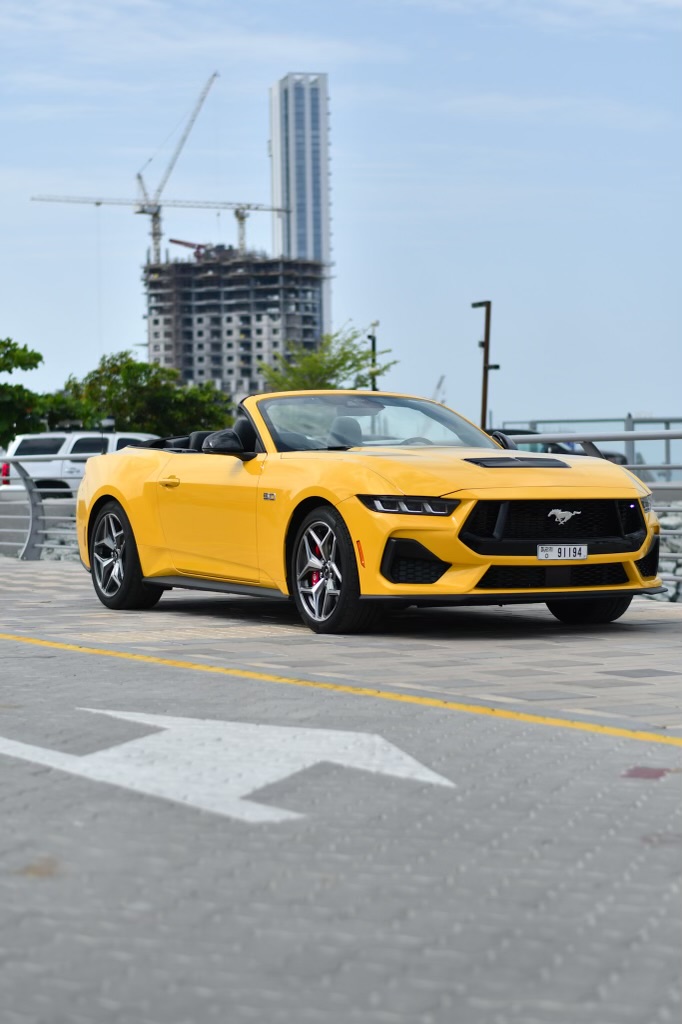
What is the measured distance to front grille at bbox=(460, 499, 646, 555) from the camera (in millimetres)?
9203

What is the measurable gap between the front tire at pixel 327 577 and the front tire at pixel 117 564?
6.39 feet

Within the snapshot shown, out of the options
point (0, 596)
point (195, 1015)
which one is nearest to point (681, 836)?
point (195, 1015)

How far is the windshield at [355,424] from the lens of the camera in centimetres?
1030

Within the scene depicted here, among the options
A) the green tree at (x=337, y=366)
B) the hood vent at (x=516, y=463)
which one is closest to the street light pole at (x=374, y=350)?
the green tree at (x=337, y=366)

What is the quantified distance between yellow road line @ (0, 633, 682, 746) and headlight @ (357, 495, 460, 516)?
1496 millimetres

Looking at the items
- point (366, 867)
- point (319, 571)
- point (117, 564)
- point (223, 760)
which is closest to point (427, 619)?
point (319, 571)

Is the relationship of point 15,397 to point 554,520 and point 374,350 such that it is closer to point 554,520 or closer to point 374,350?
point 374,350

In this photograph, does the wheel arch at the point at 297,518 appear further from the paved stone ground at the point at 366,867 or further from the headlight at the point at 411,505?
the paved stone ground at the point at 366,867

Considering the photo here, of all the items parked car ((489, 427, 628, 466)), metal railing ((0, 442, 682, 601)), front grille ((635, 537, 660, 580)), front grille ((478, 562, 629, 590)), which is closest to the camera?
front grille ((478, 562, 629, 590))

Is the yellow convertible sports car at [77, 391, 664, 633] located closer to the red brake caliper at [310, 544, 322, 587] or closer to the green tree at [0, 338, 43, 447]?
the red brake caliper at [310, 544, 322, 587]

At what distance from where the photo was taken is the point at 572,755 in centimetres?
554

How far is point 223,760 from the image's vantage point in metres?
5.46

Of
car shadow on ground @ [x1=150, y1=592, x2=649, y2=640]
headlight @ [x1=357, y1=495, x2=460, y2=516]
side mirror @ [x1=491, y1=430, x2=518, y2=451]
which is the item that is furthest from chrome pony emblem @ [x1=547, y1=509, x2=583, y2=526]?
side mirror @ [x1=491, y1=430, x2=518, y2=451]

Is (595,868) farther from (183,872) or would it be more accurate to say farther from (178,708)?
(178,708)
